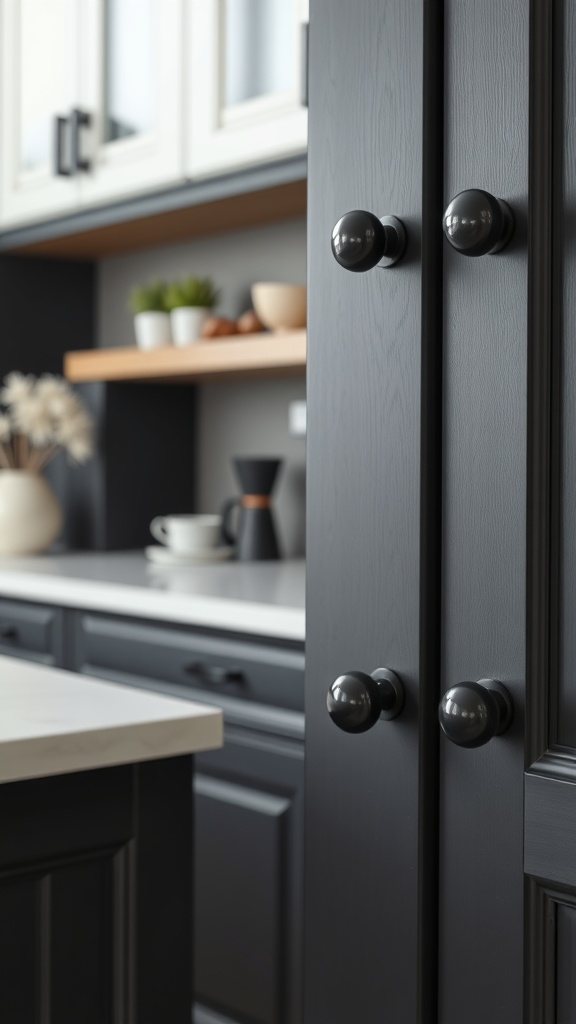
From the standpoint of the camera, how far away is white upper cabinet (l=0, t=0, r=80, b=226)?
8.80ft

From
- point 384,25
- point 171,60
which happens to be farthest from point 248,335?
point 384,25

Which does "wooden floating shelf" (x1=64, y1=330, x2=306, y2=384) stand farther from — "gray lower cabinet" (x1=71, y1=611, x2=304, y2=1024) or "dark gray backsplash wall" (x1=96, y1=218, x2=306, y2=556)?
"gray lower cabinet" (x1=71, y1=611, x2=304, y2=1024)

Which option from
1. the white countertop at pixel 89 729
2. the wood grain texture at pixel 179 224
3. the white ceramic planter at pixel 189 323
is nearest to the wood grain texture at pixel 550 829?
the white countertop at pixel 89 729

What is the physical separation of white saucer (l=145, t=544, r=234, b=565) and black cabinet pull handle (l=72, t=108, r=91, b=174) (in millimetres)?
829

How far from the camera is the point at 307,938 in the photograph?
74 cm

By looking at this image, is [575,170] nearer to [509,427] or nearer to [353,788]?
[509,427]

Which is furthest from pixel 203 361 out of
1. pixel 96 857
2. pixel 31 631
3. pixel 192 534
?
pixel 96 857

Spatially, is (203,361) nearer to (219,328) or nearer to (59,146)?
(219,328)

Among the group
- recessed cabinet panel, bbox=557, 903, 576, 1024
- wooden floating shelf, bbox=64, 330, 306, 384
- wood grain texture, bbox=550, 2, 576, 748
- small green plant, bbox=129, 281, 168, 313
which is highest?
small green plant, bbox=129, 281, 168, 313

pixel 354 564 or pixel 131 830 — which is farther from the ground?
pixel 354 564

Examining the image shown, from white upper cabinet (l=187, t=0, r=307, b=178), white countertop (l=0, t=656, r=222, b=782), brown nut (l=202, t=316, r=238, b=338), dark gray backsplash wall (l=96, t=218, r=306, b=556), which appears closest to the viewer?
white countertop (l=0, t=656, r=222, b=782)

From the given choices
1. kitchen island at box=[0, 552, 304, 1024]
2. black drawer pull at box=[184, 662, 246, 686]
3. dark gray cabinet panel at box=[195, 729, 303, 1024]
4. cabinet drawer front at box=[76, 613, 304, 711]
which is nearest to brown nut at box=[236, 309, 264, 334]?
kitchen island at box=[0, 552, 304, 1024]

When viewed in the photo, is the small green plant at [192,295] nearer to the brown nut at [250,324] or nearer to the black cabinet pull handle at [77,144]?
the brown nut at [250,324]

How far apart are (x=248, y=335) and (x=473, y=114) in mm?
1798
